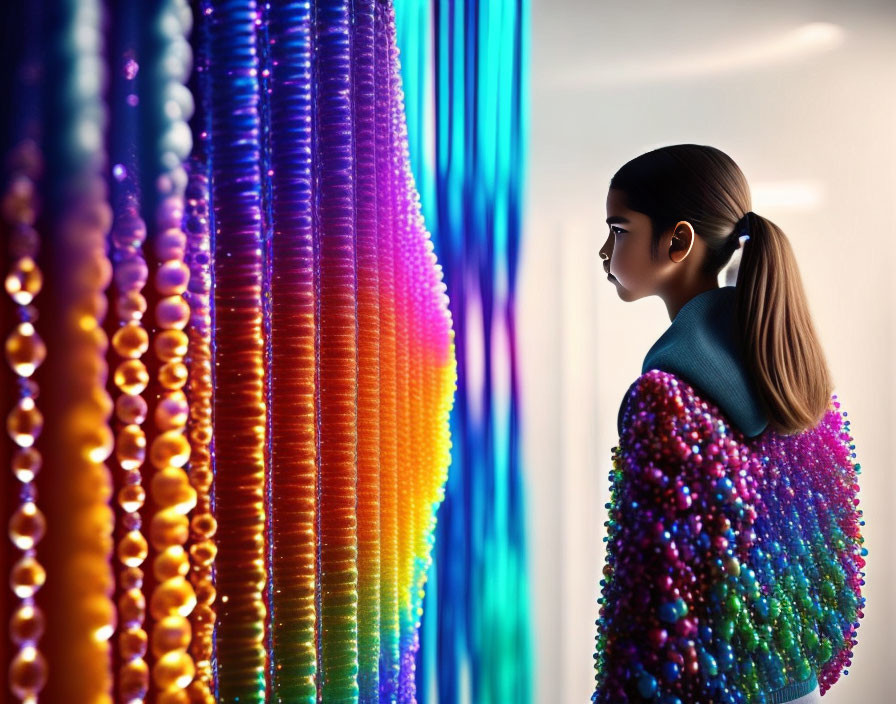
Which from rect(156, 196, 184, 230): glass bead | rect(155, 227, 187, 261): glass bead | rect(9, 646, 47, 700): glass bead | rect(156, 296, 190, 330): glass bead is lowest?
rect(9, 646, 47, 700): glass bead

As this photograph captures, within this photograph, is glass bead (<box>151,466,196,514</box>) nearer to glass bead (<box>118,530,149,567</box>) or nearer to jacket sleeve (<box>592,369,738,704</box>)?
glass bead (<box>118,530,149,567</box>)

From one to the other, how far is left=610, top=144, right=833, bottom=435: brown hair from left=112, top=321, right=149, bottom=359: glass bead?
67 centimetres

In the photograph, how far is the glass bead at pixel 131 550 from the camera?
49cm

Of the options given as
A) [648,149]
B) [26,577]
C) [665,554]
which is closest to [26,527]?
[26,577]

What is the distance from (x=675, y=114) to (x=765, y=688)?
1.32 metres

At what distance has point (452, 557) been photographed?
1.13m

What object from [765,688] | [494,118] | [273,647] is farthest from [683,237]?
[273,647]

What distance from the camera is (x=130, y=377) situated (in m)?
0.48

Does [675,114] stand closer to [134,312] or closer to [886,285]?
[886,285]

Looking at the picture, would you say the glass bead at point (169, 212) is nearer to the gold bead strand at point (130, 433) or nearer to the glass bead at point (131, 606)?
the gold bead strand at point (130, 433)

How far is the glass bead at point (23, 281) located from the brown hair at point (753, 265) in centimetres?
73

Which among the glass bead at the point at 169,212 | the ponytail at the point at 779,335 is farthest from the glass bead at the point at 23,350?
the ponytail at the point at 779,335

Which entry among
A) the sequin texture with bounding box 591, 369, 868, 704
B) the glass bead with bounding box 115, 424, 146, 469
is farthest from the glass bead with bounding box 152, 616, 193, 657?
the sequin texture with bounding box 591, 369, 868, 704

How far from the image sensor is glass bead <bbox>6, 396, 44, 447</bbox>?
449 millimetres
